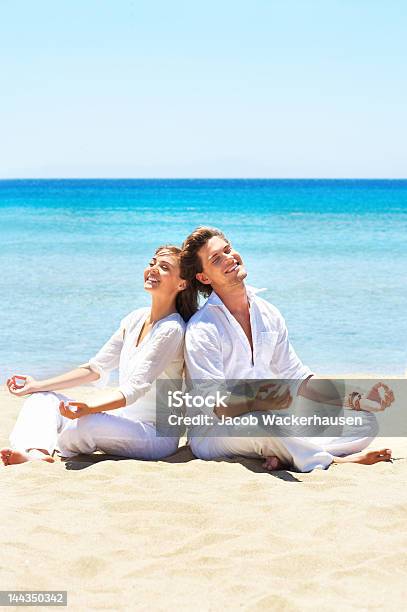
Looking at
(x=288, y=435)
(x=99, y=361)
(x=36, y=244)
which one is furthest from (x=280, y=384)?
(x=36, y=244)

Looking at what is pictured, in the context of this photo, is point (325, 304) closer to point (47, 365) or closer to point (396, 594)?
point (47, 365)

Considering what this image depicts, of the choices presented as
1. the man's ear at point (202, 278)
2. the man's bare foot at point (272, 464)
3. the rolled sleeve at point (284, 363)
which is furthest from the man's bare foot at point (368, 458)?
the man's ear at point (202, 278)

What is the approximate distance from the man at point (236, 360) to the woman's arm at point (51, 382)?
0.75m

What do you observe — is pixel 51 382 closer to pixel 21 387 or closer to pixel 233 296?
pixel 21 387

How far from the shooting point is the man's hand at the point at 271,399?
4.70 meters

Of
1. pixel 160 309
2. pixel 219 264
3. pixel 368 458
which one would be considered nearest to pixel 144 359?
pixel 160 309

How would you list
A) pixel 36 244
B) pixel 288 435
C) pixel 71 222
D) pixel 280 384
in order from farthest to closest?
pixel 71 222
pixel 36 244
pixel 280 384
pixel 288 435

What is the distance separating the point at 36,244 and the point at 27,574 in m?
23.0

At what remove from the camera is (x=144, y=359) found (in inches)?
193

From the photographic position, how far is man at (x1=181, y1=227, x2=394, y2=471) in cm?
483

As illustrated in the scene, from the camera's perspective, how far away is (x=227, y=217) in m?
39.9

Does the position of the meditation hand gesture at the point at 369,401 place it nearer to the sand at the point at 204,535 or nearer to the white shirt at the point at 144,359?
the sand at the point at 204,535

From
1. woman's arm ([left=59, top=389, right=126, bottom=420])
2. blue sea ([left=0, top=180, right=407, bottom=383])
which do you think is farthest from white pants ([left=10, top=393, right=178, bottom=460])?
blue sea ([left=0, top=180, right=407, bottom=383])

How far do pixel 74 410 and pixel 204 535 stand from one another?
4.17 feet
